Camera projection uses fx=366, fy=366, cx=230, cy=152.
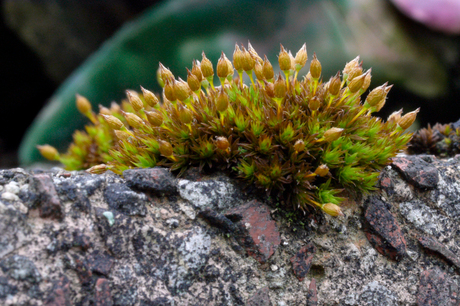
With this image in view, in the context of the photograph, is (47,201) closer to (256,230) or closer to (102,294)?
(102,294)

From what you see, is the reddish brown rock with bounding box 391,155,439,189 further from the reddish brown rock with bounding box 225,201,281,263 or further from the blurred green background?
the blurred green background

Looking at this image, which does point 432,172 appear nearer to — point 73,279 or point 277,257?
point 277,257

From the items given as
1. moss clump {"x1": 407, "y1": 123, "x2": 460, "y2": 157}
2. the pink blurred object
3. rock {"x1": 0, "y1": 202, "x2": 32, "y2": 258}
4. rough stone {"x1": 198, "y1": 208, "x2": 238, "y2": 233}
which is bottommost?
moss clump {"x1": 407, "y1": 123, "x2": 460, "y2": 157}

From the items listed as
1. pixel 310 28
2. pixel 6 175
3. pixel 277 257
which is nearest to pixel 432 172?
pixel 277 257

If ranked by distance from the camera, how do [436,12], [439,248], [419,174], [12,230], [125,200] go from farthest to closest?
[436,12] < [419,174] < [439,248] < [125,200] < [12,230]

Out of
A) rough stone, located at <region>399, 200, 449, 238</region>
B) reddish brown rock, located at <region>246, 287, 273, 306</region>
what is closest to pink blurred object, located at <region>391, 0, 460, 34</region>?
rough stone, located at <region>399, 200, 449, 238</region>

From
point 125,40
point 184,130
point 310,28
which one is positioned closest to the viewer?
point 184,130

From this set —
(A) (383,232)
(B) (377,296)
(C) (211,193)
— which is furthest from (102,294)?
(A) (383,232)
